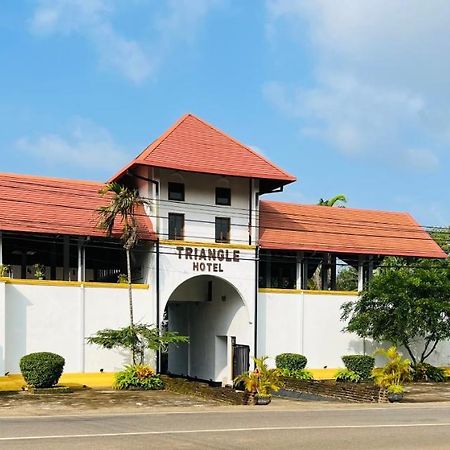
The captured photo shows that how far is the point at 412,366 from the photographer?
3625cm

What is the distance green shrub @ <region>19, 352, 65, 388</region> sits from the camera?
89.6 ft

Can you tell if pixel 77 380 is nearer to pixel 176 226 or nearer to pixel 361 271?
pixel 176 226

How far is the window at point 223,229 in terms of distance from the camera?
33.8 m

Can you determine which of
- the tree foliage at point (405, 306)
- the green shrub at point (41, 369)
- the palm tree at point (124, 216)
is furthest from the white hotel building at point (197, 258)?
the tree foliage at point (405, 306)

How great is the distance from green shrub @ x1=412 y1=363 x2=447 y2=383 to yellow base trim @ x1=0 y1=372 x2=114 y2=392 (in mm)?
15192

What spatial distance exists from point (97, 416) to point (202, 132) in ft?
59.8

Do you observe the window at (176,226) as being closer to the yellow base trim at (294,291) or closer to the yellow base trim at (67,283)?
the yellow base trim at (67,283)

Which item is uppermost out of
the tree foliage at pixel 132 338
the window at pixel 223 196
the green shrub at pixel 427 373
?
the window at pixel 223 196

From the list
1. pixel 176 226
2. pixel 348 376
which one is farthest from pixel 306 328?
pixel 176 226

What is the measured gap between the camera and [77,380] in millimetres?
30141

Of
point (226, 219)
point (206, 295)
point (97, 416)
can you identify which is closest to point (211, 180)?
point (226, 219)

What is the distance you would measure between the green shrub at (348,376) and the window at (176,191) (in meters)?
11.4

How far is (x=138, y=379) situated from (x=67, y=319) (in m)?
3.96

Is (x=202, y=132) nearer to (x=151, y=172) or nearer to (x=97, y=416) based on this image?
(x=151, y=172)
